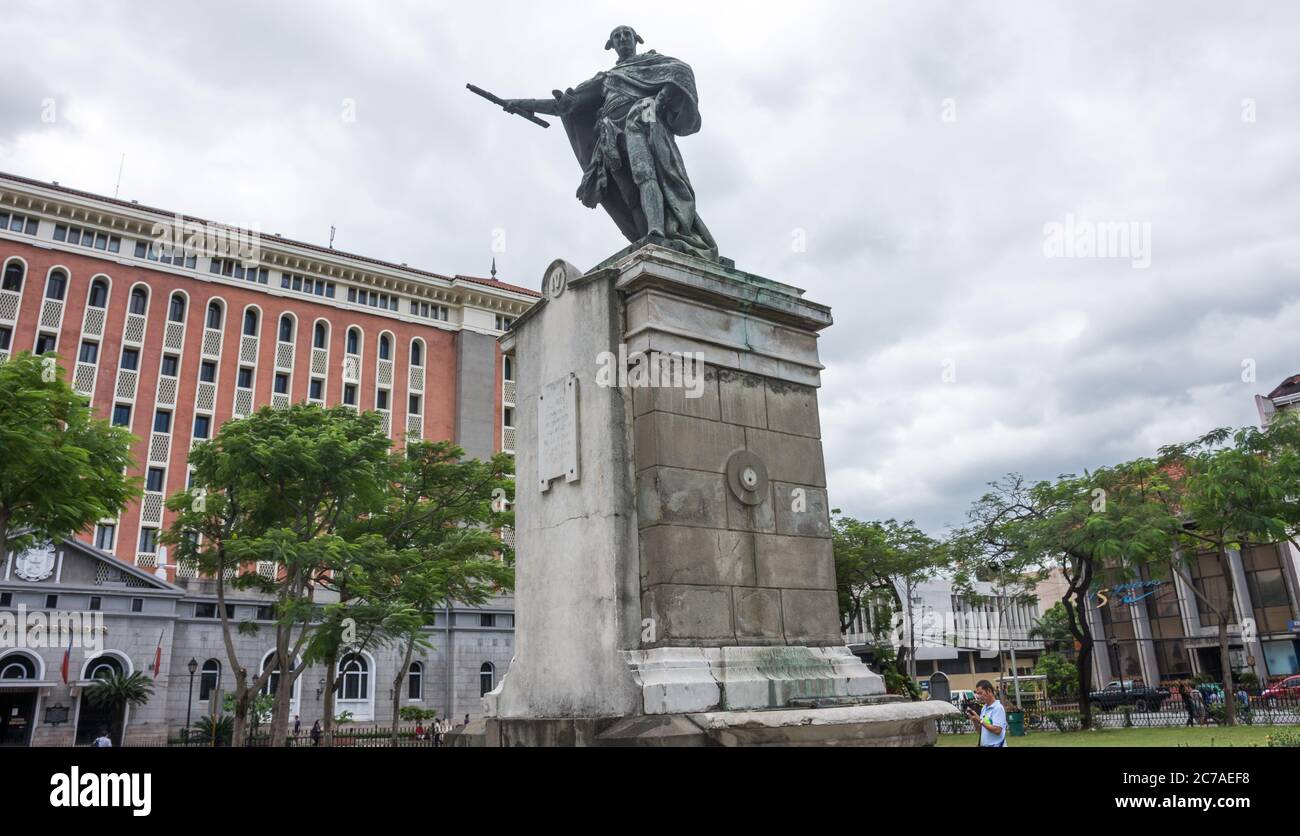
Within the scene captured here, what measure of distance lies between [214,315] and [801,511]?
5871 centimetres

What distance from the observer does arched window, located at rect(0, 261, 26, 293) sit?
5131 cm

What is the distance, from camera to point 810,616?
7.24m

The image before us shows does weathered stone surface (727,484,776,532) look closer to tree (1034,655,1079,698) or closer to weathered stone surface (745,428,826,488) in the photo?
weathered stone surface (745,428,826,488)

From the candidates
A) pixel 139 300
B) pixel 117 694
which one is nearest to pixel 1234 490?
pixel 117 694

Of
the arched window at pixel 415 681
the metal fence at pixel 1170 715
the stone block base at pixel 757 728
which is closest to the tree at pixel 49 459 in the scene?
the stone block base at pixel 757 728

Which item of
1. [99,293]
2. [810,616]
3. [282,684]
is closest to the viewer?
[810,616]

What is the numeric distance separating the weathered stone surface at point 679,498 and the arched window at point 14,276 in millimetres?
58977

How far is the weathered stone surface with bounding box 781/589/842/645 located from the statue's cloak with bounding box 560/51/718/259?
11.2 feet

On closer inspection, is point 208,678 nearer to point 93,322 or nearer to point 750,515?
point 93,322

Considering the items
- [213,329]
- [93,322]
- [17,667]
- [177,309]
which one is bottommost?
[17,667]

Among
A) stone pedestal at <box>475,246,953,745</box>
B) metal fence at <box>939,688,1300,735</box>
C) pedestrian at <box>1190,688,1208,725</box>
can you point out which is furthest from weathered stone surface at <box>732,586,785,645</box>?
pedestrian at <box>1190,688,1208,725</box>

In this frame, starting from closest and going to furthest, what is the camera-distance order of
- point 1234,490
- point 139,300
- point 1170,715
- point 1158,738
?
point 1158,738 → point 1234,490 → point 1170,715 → point 139,300
